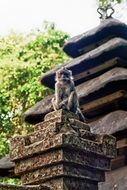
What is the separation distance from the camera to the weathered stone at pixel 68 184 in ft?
15.0

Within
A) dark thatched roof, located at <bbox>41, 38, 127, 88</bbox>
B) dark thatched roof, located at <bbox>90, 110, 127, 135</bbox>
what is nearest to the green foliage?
dark thatched roof, located at <bbox>41, 38, 127, 88</bbox>

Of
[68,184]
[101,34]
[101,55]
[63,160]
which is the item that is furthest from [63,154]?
[101,34]

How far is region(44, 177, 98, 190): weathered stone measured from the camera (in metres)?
4.56

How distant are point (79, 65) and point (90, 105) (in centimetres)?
157

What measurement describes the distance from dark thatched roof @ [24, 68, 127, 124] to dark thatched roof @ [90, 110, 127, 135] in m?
0.68

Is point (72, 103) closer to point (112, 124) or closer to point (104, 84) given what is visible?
point (112, 124)

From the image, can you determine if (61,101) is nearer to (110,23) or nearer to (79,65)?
(79,65)

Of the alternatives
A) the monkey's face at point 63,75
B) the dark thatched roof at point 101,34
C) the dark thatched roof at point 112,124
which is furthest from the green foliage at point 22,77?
the monkey's face at point 63,75

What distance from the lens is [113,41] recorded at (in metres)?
12.2

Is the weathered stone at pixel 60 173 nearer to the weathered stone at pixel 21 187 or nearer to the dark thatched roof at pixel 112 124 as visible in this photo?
the weathered stone at pixel 21 187

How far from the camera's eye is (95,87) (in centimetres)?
1060

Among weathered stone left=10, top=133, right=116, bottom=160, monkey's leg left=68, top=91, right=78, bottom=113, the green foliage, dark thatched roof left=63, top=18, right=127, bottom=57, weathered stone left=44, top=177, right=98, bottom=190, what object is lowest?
weathered stone left=44, top=177, right=98, bottom=190

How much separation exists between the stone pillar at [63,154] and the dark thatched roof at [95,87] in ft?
15.8

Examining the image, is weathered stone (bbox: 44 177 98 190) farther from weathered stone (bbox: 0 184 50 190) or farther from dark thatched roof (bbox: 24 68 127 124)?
dark thatched roof (bbox: 24 68 127 124)
